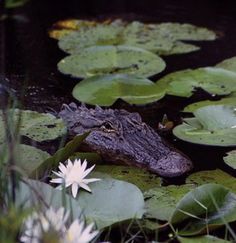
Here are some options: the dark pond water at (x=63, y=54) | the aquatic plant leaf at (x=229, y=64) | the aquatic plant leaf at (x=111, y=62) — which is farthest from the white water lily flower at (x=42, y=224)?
the aquatic plant leaf at (x=229, y=64)

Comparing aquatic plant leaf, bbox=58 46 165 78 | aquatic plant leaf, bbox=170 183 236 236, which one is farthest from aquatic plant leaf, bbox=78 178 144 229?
aquatic plant leaf, bbox=58 46 165 78

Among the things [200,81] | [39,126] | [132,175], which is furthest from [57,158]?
[200,81]

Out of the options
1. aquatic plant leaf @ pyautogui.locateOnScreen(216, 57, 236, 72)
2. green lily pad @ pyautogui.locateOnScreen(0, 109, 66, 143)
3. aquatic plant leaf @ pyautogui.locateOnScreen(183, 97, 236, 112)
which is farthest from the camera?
aquatic plant leaf @ pyautogui.locateOnScreen(216, 57, 236, 72)

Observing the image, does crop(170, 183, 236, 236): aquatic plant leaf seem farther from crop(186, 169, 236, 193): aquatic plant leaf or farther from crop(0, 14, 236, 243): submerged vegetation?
crop(186, 169, 236, 193): aquatic plant leaf

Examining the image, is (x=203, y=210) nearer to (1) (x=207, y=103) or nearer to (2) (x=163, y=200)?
(2) (x=163, y=200)

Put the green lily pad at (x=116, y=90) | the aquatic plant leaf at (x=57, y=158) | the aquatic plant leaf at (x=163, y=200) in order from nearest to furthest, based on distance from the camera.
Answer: the aquatic plant leaf at (x=163, y=200)
the aquatic plant leaf at (x=57, y=158)
the green lily pad at (x=116, y=90)

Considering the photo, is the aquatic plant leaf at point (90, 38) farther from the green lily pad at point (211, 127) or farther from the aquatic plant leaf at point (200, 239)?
the aquatic plant leaf at point (200, 239)
